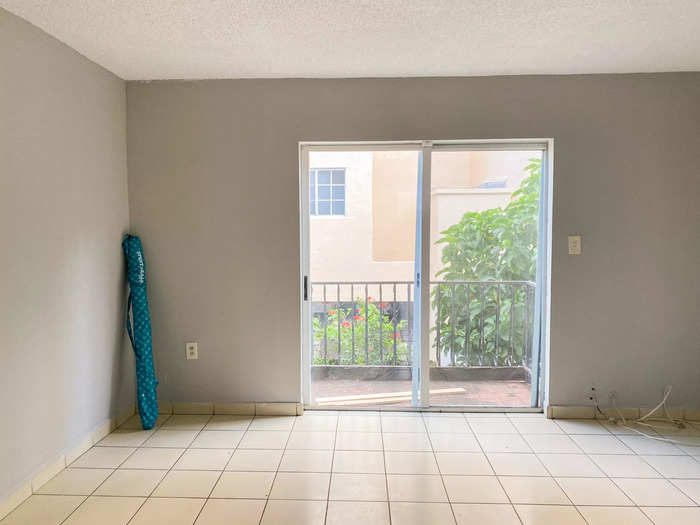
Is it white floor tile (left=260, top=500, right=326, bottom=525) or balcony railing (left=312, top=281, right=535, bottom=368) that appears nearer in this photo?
white floor tile (left=260, top=500, right=326, bottom=525)

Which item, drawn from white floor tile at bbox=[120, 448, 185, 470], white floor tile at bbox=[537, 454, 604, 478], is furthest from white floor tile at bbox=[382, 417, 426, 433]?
white floor tile at bbox=[120, 448, 185, 470]

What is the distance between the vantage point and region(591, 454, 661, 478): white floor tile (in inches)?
91.3

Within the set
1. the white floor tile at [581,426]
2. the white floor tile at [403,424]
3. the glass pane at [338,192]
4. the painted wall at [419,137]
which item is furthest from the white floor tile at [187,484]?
the white floor tile at [581,426]

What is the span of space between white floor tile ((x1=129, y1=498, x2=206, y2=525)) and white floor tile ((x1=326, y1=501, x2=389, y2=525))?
0.58 meters

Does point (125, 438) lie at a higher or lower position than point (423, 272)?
lower

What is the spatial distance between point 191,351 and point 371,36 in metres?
2.18

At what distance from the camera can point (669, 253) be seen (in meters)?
2.92

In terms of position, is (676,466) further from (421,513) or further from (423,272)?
(423,272)

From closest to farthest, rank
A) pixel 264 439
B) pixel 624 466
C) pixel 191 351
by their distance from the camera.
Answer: pixel 624 466 → pixel 264 439 → pixel 191 351

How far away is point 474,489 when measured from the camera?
2.18 metres

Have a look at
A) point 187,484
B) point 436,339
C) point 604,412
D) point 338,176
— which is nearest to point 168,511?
point 187,484

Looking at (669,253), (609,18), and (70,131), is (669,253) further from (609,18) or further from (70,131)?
(70,131)

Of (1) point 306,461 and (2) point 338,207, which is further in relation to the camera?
(2) point 338,207

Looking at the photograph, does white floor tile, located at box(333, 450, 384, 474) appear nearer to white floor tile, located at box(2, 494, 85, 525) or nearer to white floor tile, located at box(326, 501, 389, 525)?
white floor tile, located at box(326, 501, 389, 525)
